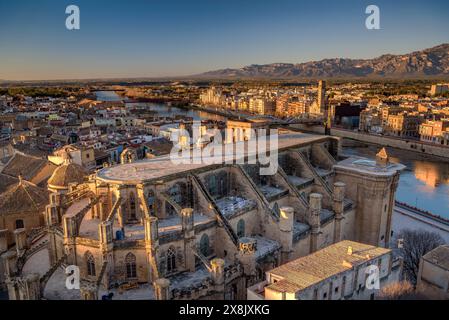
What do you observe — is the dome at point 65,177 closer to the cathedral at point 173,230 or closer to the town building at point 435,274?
the cathedral at point 173,230

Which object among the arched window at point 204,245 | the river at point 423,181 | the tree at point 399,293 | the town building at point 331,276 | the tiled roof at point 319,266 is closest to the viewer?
the town building at point 331,276

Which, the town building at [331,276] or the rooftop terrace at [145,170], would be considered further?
the rooftop terrace at [145,170]

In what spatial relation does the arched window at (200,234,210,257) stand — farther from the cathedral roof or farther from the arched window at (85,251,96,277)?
the cathedral roof

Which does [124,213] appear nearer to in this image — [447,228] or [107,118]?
[447,228]

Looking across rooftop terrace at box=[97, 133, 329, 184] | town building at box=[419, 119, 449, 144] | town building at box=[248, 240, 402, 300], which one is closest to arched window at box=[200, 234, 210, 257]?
rooftop terrace at box=[97, 133, 329, 184]

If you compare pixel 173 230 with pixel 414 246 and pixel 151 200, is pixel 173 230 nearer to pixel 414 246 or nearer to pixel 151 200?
pixel 151 200

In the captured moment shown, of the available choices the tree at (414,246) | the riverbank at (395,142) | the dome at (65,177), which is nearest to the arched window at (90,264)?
the dome at (65,177)
